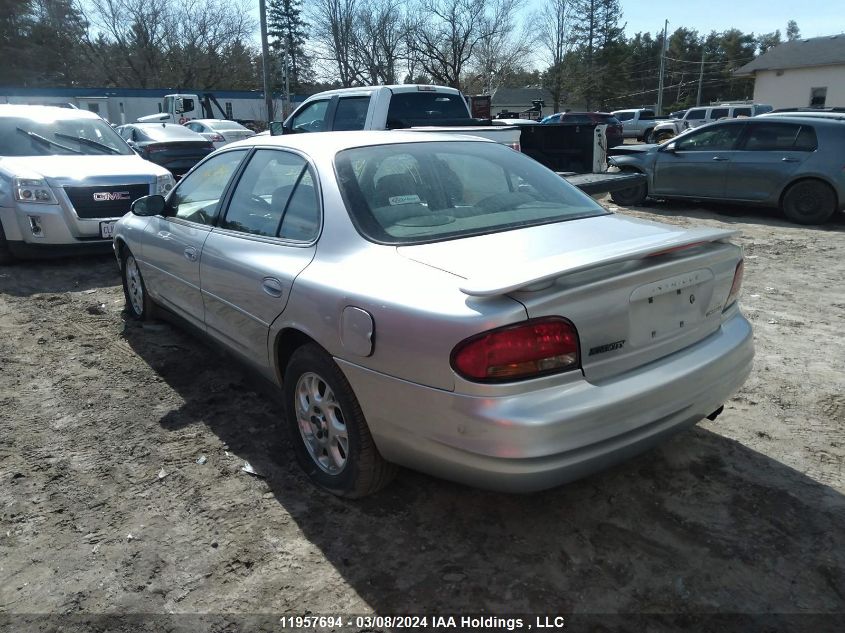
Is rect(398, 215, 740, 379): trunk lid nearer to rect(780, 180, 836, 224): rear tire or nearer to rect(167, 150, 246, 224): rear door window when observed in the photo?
rect(167, 150, 246, 224): rear door window

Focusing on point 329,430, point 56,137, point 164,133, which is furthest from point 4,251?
point 164,133

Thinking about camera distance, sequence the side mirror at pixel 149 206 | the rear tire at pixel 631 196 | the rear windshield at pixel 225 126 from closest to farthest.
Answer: the side mirror at pixel 149 206 → the rear tire at pixel 631 196 → the rear windshield at pixel 225 126

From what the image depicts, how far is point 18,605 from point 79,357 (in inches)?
111

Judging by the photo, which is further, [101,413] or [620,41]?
[620,41]

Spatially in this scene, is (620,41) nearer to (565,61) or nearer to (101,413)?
(565,61)

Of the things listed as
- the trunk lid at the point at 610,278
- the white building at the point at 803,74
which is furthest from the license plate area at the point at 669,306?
the white building at the point at 803,74

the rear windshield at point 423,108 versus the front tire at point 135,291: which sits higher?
the rear windshield at point 423,108

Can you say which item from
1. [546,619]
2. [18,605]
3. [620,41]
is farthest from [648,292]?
[620,41]

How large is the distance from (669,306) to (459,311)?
3.13 ft

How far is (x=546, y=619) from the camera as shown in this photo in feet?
7.36

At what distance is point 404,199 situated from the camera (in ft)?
9.88

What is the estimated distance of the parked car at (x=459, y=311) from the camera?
2.23 m

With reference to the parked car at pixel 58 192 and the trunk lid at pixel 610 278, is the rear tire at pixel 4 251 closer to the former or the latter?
the parked car at pixel 58 192

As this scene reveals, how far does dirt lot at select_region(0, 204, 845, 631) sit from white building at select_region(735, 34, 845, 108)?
45.4 m
